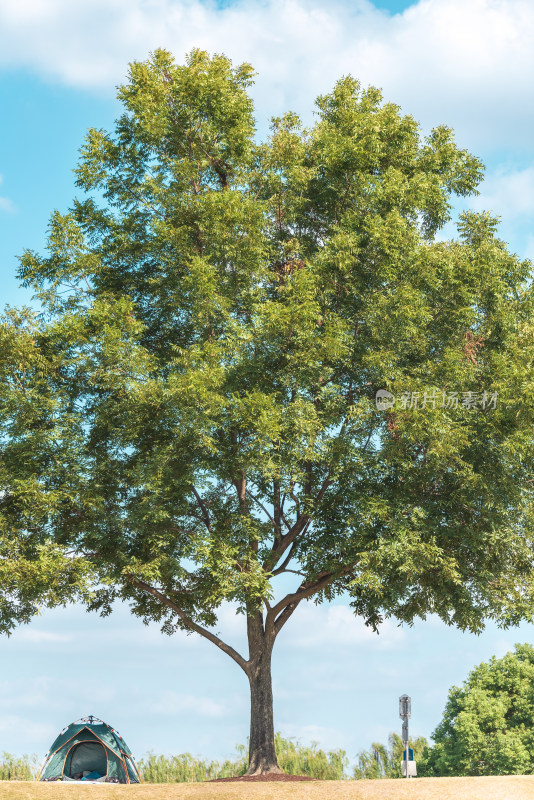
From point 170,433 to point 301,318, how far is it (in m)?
4.48

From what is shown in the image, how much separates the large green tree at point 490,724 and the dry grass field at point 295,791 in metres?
12.4

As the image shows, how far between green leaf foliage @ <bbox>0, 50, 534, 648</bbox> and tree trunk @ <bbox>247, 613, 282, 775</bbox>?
1.46 meters

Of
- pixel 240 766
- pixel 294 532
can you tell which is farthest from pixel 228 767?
pixel 294 532

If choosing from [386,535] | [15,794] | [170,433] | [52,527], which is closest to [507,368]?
[386,535]

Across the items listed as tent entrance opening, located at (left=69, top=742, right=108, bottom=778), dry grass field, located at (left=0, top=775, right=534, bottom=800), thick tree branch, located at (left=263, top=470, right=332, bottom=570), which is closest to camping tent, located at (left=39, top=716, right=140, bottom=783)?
tent entrance opening, located at (left=69, top=742, right=108, bottom=778)

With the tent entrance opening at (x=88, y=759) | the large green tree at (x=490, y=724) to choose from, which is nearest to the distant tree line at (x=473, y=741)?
the large green tree at (x=490, y=724)

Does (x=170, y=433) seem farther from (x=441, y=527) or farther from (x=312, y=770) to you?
(x=312, y=770)

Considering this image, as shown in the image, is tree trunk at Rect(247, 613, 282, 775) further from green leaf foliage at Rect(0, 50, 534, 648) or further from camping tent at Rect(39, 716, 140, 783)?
camping tent at Rect(39, 716, 140, 783)

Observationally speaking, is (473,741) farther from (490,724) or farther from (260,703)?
(260,703)

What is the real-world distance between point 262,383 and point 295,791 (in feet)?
32.0

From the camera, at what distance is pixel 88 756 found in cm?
2142

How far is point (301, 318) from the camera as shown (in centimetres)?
1880

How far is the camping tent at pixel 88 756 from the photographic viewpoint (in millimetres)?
20953

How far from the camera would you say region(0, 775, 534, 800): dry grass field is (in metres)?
16.8
